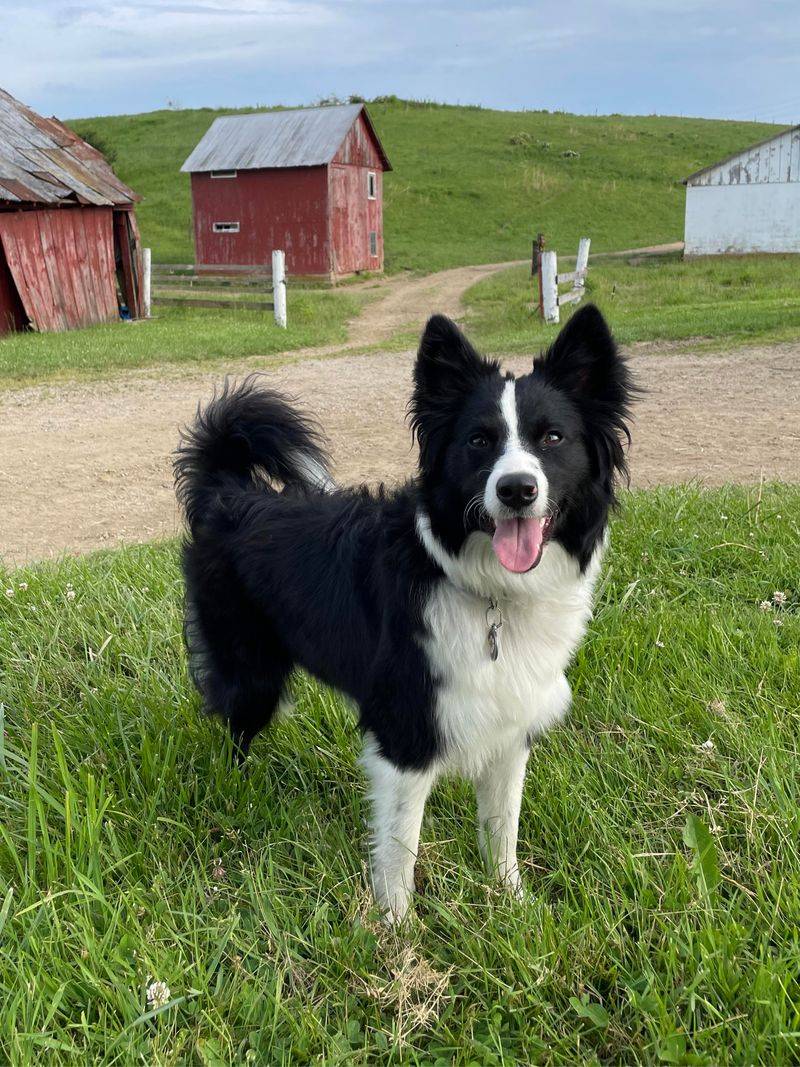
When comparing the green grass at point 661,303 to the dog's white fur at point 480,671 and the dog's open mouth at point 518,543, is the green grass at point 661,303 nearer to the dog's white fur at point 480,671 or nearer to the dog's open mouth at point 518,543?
the dog's white fur at point 480,671

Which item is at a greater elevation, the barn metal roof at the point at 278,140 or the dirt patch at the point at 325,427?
the barn metal roof at the point at 278,140

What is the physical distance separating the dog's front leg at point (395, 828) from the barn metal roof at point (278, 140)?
26.6m

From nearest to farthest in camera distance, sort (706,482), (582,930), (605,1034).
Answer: (605,1034) < (582,930) < (706,482)

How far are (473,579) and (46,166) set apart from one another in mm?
18172

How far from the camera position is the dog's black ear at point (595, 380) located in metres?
2.52

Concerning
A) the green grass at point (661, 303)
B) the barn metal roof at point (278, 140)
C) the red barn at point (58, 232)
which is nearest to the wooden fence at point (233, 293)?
the red barn at point (58, 232)

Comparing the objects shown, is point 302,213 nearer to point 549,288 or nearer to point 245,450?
point 549,288

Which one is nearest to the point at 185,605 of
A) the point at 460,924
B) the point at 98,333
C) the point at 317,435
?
the point at 317,435

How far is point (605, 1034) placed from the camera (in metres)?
2.12

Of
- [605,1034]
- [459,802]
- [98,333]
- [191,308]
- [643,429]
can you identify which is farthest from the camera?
[191,308]

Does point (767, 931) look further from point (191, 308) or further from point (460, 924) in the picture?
point (191, 308)

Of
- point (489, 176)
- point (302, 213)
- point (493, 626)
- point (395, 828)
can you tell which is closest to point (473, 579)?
point (493, 626)

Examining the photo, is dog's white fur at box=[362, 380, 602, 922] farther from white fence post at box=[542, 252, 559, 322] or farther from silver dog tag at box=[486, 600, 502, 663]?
white fence post at box=[542, 252, 559, 322]

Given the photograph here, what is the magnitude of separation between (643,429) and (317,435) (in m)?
5.55
